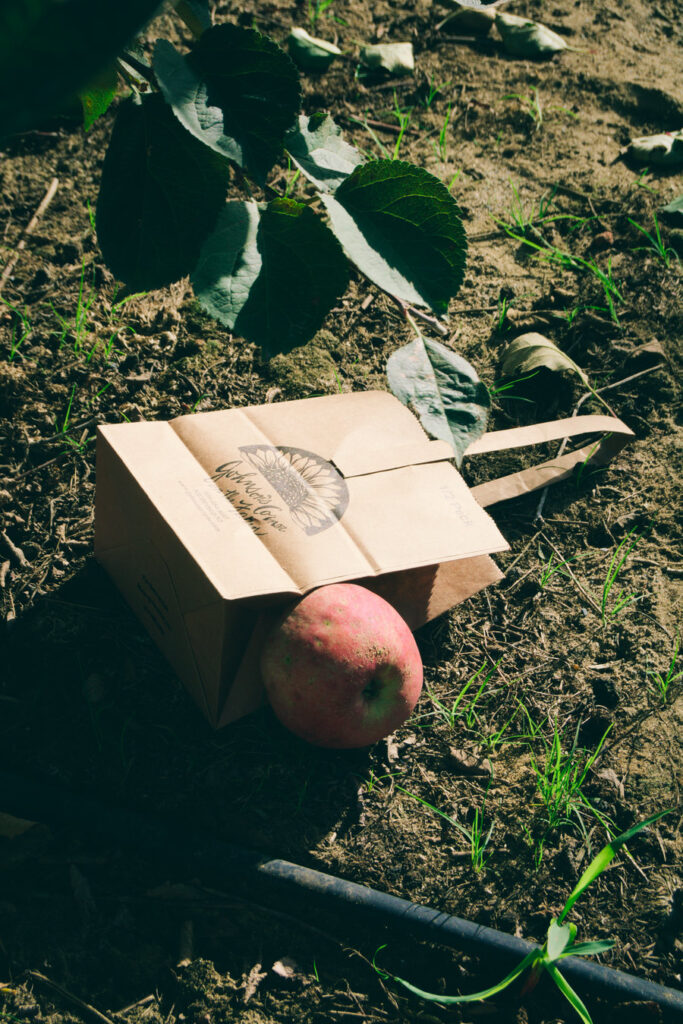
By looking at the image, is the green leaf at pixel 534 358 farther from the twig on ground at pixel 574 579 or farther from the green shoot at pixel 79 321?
the green shoot at pixel 79 321

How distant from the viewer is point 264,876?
143 centimetres

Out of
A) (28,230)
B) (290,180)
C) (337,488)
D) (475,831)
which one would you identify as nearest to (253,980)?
(475,831)

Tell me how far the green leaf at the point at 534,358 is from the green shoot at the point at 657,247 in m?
0.62

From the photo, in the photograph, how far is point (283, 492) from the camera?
1.51 metres

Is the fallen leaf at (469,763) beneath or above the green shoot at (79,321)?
beneath

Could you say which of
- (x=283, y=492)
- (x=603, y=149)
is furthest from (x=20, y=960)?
(x=603, y=149)

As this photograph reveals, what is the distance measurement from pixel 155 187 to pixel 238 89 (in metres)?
0.16

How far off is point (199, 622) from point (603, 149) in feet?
8.87

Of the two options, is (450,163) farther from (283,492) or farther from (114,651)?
(114,651)

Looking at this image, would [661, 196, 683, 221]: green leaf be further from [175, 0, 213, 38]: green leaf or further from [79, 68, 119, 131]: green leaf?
[79, 68, 119, 131]: green leaf

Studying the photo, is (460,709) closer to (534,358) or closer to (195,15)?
(534,358)

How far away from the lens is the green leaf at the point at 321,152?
103cm

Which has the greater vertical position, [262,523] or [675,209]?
[675,209]

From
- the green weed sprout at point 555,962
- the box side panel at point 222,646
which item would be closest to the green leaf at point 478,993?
the green weed sprout at point 555,962
